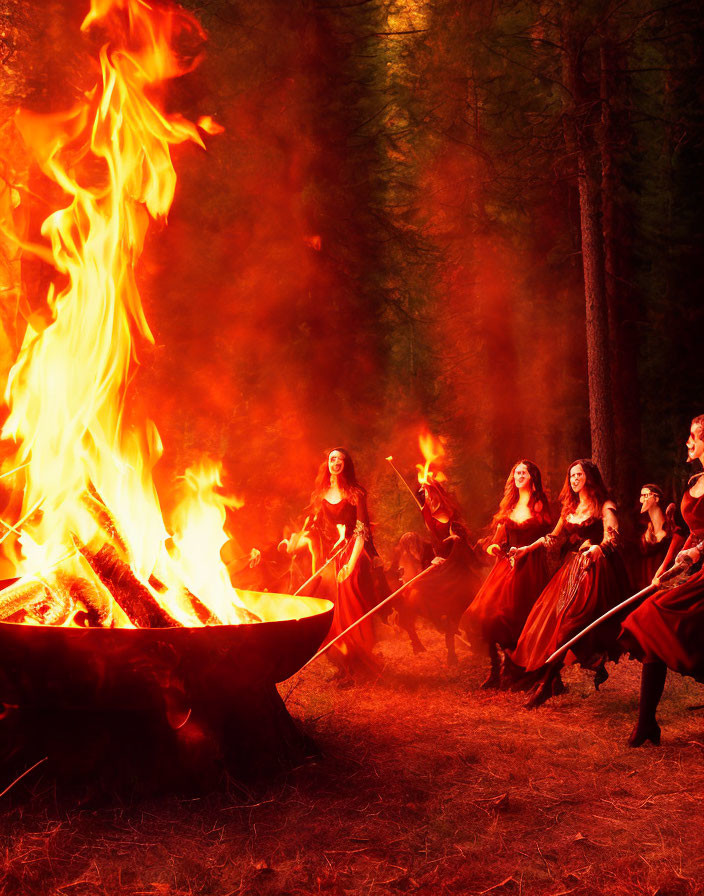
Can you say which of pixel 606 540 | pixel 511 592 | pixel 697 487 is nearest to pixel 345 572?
pixel 511 592

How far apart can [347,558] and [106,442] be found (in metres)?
2.57

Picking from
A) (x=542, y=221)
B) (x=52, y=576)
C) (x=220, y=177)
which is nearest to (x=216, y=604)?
(x=52, y=576)

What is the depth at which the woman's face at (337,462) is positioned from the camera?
7110 mm

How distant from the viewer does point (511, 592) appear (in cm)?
641

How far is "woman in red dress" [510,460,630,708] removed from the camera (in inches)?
233

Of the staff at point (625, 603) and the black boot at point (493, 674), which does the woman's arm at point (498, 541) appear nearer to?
the black boot at point (493, 674)

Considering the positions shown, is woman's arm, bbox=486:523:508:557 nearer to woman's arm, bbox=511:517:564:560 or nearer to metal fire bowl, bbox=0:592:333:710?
woman's arm, bbox=511:517:564:560

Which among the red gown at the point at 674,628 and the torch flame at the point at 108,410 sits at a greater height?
the torch flame at the point at 108,410

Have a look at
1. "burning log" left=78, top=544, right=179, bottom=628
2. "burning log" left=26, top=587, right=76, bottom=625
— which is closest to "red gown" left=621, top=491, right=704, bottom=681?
"burning log" left=78, top=544, right=179, bottom=628

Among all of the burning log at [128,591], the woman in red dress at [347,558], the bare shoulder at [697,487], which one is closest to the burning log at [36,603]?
the burning log at [128,591]

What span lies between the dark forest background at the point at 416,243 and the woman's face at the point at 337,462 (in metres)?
3.99

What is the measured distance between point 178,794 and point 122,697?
0.58 m

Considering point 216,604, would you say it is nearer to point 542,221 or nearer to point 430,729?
point 430,729

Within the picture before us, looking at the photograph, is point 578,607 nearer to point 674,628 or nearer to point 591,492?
point 591,492
